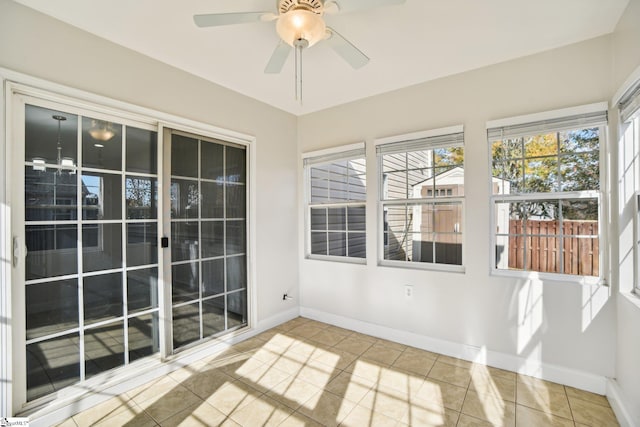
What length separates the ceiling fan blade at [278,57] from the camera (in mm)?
1976

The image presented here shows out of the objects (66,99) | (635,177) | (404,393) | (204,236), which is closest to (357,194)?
(204,236)

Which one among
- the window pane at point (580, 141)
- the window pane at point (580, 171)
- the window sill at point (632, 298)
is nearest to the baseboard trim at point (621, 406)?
the window sill at point (632, 298)

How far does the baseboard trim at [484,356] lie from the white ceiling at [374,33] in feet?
8.62

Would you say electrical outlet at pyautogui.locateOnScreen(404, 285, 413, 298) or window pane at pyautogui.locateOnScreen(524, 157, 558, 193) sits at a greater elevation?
window pane at pyautogui.locateOnScreen(524, 157, 558, 193)

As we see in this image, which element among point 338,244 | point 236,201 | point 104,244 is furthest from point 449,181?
point 104,244

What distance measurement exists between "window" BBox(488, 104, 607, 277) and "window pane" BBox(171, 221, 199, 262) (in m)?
2.87

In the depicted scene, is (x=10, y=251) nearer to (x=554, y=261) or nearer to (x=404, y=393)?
(x=404, y=393)

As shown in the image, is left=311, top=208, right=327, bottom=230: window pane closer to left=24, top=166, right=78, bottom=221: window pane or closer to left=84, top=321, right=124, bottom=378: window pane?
left=84, top=321, right=124, bottom=378: window pane

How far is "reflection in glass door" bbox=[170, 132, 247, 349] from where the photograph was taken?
2838 millimetres

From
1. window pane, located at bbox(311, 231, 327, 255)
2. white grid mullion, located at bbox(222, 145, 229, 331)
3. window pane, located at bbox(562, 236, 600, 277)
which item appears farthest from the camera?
window pane, located at bbox(311, 231, 327, 255)

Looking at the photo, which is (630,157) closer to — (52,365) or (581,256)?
(581,256)

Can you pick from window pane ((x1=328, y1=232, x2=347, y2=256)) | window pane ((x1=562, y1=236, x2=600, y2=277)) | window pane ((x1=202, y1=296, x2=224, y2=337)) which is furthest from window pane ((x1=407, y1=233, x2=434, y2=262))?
window pane ((x1=202, y1=296, x2=224, y2=337))

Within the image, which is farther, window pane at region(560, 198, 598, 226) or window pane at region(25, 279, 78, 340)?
window pane at region(560, 198, 598, 226)

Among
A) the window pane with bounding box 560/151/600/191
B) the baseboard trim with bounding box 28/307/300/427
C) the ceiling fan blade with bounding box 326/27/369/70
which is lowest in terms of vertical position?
the baseboard trim with bounding box 28/307/300/427
